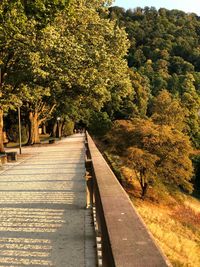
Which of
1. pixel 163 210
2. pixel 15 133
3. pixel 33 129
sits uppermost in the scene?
pixel 33 129

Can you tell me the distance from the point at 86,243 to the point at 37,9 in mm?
8260

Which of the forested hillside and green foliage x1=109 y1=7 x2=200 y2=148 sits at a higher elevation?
green foliage x1=109 y1=7 x2=200 y2=148

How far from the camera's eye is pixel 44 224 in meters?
7.55

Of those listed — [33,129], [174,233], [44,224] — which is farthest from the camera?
[33,129]

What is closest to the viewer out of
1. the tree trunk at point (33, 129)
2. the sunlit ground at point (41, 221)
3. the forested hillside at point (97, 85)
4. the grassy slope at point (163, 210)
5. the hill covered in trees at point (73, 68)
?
the sunlit ground at point (41, 221)

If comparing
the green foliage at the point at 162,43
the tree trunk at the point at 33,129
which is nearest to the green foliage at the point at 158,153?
the tree trunk at the point at 33,129

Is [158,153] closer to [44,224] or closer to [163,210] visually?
[163,210]

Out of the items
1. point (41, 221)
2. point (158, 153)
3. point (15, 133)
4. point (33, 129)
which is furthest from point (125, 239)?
point (15, 133)

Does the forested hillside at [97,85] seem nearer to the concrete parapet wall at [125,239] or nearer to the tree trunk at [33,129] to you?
the tree trunk at [33,129]

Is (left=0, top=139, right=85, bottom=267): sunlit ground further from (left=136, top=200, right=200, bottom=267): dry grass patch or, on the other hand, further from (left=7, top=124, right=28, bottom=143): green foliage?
(left=7, top=124, right=28, bottom=143): green foliage

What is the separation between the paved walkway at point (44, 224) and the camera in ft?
18.6

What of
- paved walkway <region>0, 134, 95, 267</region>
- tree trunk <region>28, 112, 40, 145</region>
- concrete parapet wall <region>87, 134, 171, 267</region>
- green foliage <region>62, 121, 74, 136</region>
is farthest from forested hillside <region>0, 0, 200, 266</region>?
green foliage <region>62, 121, 74, 136</region>

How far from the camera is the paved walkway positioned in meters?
5.68

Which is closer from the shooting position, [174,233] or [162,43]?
[174,233]
